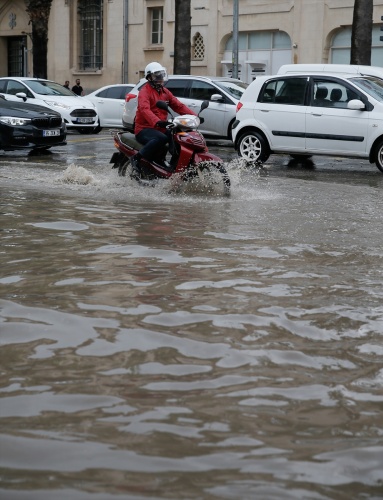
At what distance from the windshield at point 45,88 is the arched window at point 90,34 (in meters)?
16.5

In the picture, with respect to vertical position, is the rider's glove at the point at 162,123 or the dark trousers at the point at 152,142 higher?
the rider's glove at the point at 162,123

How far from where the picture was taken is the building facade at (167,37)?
36.9m

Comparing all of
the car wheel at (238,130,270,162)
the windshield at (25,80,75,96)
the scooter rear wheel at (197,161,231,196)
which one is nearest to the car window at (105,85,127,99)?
the windshield at (25,80,75,96)

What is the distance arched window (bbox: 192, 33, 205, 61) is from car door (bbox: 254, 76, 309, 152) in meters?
23.3

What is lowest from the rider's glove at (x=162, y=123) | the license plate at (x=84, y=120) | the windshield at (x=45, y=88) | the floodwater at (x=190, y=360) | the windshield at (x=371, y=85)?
the floodwater at (x=190, y=360)

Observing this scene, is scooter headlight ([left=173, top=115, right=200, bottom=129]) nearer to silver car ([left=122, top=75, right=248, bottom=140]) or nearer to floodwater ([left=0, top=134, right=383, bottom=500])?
floodwater ([left=0, top=134, right=383, bottom=500])

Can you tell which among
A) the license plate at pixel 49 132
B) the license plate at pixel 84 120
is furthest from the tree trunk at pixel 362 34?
the license plate at pixel 49 132

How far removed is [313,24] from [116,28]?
10452 mm

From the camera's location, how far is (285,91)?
59.2 feet

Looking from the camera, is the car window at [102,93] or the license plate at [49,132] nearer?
the license plate at [49,132]

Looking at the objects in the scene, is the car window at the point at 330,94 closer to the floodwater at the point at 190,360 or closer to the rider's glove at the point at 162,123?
the rider's glove at the point at 162,123

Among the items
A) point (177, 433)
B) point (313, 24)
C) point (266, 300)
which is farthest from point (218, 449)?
point (313, 24)

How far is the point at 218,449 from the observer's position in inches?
144

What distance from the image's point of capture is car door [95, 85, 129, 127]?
1134 inches
